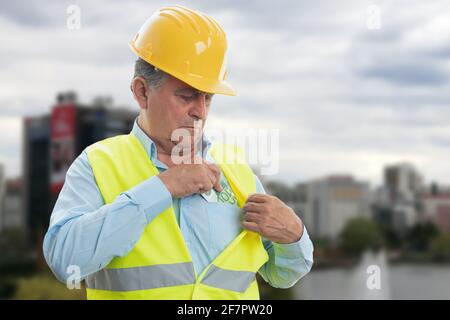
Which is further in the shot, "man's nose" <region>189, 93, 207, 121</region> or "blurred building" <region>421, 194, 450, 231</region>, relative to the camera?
"blurred building" <region>421, 194, 450, 231</region>

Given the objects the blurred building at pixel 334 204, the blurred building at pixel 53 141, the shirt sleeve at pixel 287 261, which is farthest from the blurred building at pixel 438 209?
the shirt sleeve at pixel 287 261

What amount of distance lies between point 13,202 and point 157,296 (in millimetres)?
51060

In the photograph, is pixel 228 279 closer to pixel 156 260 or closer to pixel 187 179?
pixel 156 260

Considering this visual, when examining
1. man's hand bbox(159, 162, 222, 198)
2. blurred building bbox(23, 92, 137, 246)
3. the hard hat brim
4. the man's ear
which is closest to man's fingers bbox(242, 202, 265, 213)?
man's hand bbox(159, 162, 222, 198)

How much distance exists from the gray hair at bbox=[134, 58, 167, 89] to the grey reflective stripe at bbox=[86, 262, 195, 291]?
2.07 feet

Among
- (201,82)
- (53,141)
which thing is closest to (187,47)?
(201,82)

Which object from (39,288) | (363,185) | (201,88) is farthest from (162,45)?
(363,185)

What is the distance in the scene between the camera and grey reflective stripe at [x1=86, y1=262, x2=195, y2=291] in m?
2.47

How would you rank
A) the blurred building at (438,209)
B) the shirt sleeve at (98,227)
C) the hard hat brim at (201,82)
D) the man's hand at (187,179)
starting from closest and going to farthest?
1. the shirt sleeve at (98,227)
2. the man's hand at (187,179)
3. the hard hat brim at (201,82)
4. the blurred building at (438,209)

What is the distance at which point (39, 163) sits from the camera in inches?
2016

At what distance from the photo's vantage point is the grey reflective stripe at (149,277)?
2.47 meters

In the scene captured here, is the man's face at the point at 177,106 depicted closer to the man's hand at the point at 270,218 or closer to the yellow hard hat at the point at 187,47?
the yellow hard hat at the point at 187,47

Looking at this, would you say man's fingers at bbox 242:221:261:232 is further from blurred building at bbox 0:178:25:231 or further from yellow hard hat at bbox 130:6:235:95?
blurred building at bbox 0:178:25:231
